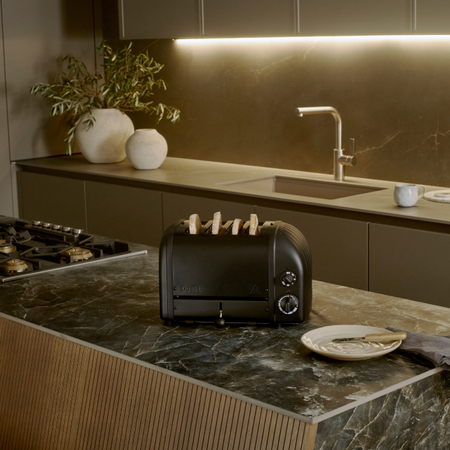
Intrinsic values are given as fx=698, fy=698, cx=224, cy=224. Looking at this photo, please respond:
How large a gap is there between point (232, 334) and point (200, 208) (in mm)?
1885

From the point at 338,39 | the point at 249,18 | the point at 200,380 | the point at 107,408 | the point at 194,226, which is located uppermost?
the point at 249,18

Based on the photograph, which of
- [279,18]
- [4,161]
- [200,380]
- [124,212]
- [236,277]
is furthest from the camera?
[4,161]

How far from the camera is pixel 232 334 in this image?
1.51 meters

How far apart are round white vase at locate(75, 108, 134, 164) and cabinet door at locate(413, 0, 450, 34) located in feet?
6.23

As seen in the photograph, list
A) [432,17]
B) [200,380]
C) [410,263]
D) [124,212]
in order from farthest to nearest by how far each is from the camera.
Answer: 1. [124,212]
2. [432,17]
3. [410,263]
4. [200,380]

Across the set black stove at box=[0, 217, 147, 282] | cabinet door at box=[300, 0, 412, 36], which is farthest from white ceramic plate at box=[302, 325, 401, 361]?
cabinet door at box=[300, 0, 412, 36]

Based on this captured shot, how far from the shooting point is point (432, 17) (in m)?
2.80

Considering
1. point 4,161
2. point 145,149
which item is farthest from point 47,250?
point 4,161

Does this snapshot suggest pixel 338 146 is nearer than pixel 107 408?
No

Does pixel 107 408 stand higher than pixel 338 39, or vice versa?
pixel 338 39

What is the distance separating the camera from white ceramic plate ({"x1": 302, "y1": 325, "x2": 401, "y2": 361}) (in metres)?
1.33

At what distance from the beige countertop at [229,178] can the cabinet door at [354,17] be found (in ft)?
2.33

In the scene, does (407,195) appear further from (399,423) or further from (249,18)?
(399,423)

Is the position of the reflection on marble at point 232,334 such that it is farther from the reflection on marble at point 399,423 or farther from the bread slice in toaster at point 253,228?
the bread slice in toaster at point 253,228
